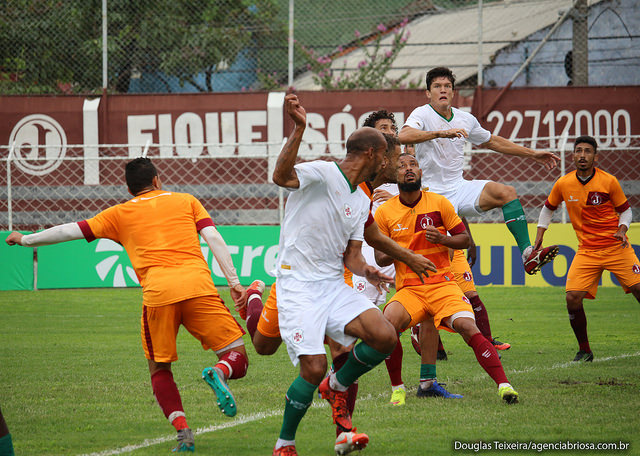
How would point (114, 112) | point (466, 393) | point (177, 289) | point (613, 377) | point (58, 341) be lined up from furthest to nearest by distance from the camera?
point (114, 112), point (58, 341), point (613, 377), point (466, 393), point (177, 289)

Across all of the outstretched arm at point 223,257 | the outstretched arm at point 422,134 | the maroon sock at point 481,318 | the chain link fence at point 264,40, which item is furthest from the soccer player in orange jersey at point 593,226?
the chain link fence at point 264,40

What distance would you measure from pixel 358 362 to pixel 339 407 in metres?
0.32

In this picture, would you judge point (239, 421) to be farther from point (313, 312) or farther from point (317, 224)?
point (317, 224)

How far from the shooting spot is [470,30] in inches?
747

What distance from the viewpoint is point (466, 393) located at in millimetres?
7414

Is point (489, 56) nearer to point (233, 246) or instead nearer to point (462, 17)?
point (462, 17)

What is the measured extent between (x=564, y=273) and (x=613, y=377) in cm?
751

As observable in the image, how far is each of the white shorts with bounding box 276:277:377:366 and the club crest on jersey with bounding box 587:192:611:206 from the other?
5.17m

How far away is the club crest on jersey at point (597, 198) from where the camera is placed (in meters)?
9.77

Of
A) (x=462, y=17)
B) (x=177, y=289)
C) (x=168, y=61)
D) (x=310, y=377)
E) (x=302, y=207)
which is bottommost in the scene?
(x=310, y=377)

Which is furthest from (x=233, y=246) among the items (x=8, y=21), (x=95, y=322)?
(x=8, y=21)

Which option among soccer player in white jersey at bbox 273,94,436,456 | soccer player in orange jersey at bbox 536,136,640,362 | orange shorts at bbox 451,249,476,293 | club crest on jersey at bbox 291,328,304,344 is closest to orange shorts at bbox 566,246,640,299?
soccer player in orange jersey at bbox 536,136,640,362

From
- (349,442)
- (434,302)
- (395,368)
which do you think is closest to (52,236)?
(349,442)

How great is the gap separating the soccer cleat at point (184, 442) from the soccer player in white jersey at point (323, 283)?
0.62 metres
